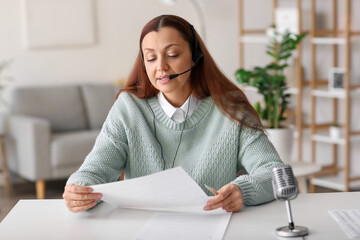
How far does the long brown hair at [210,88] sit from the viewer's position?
1838 mm

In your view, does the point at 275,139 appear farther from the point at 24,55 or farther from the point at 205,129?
the point at 24,55

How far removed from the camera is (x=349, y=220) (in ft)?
4.68

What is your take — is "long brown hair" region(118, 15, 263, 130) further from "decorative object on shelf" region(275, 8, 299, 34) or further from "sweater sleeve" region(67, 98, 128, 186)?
"decorative object on shelf" region(275, 8, 299, 34)

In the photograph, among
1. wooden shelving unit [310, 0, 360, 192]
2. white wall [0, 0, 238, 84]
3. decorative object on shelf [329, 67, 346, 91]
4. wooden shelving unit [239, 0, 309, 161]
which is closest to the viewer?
wooden shelving unit [310, 0, 360, 192]

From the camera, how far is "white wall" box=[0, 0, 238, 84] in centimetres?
481

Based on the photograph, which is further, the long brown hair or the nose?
the long brown hair

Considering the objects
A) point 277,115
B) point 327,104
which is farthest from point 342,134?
point 277,115

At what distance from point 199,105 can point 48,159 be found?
8.53ft

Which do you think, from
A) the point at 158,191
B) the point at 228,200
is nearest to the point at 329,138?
the point at 228,200

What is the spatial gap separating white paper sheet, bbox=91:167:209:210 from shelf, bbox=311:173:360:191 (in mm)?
2885

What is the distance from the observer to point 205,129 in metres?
1.87

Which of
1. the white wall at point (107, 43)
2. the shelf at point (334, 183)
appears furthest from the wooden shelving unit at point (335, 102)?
the white wall at point (107, 43)

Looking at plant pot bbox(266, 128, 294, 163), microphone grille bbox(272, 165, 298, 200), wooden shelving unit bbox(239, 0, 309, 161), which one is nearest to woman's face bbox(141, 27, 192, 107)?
microphone grille bbox(272, 165, 298, 200)

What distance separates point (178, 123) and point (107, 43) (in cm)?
340
